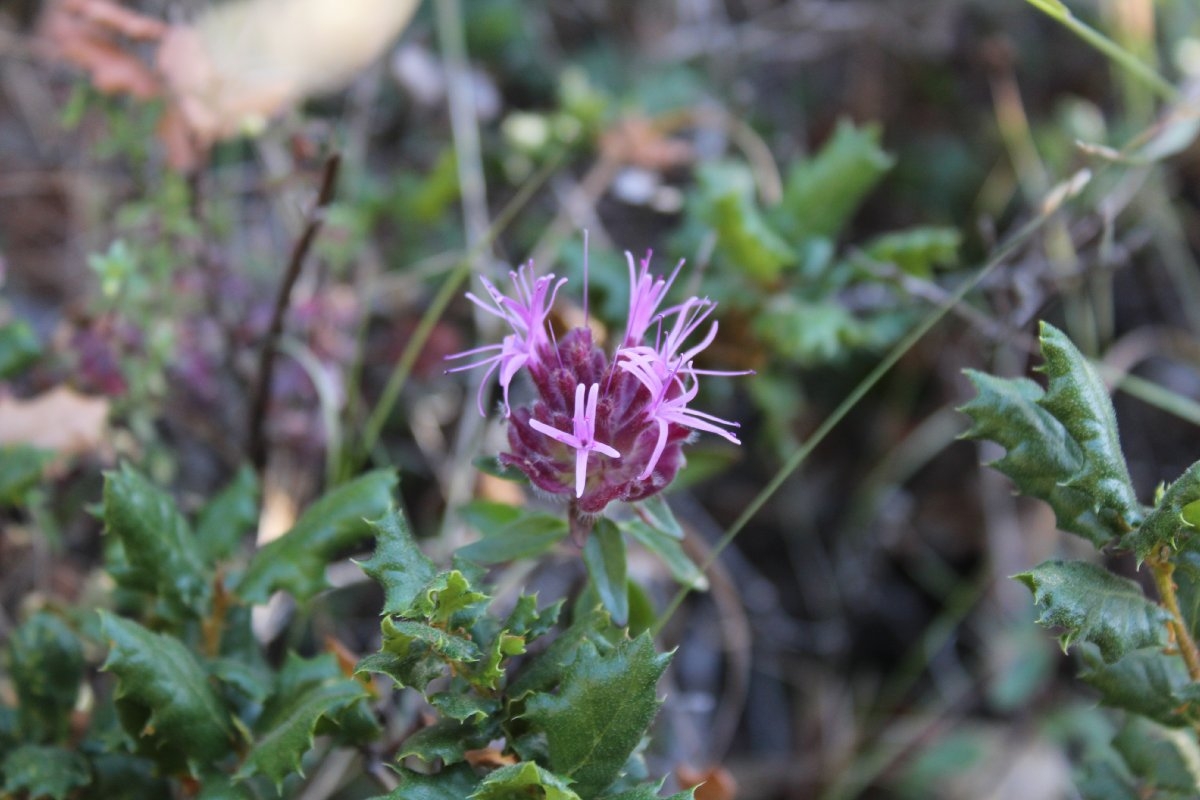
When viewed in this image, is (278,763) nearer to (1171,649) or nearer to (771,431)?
(1171,649)

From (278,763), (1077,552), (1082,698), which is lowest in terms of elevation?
(1082,698)

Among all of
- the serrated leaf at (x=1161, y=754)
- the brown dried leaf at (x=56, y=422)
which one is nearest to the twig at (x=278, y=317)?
the brown dried leaf at (x=56, y=422)

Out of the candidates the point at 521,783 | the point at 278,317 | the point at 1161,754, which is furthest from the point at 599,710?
the point at 278,317

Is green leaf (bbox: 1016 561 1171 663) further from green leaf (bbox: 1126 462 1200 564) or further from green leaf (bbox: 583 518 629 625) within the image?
green leaf (bbox: 583 518 629 625)

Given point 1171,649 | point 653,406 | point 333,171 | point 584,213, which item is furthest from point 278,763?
point 584,213

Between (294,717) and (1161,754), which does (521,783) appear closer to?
(294,717)

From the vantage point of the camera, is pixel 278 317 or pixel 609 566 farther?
pixel 278 317
